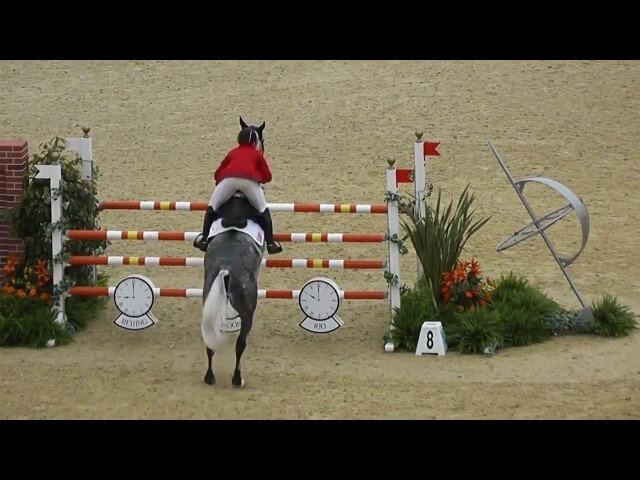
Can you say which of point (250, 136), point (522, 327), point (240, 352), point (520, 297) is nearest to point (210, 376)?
point (240, 352)

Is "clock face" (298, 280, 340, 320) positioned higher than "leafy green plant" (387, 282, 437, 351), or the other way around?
"clock face" (298, 280, 340, 320)

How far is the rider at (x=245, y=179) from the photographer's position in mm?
10016

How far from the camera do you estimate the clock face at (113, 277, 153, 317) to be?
10.8 metres

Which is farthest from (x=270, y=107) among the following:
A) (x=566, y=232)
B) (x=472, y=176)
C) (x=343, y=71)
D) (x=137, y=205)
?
(x=137, y=205)

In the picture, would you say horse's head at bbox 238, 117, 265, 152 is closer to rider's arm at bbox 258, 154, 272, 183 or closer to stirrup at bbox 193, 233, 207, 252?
rider's arm at bbox 258, 154, 272, 183

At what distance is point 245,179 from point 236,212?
10.5 inches

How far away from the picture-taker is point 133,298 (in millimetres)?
10789

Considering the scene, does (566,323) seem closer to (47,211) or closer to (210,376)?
(210,376)

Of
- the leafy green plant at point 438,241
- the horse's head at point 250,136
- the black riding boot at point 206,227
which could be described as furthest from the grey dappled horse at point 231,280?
the leafy green plant at point 438,241

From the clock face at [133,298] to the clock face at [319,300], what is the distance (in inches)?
50.7

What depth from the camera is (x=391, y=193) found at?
10.7 metres

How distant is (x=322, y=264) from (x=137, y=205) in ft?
5.51

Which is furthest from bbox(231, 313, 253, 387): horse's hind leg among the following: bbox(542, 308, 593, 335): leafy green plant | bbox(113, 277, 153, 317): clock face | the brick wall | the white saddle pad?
bbox(542, 308, 593, 335): leafy green plant

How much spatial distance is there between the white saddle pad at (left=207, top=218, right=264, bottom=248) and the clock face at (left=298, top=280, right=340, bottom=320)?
2.46ft
